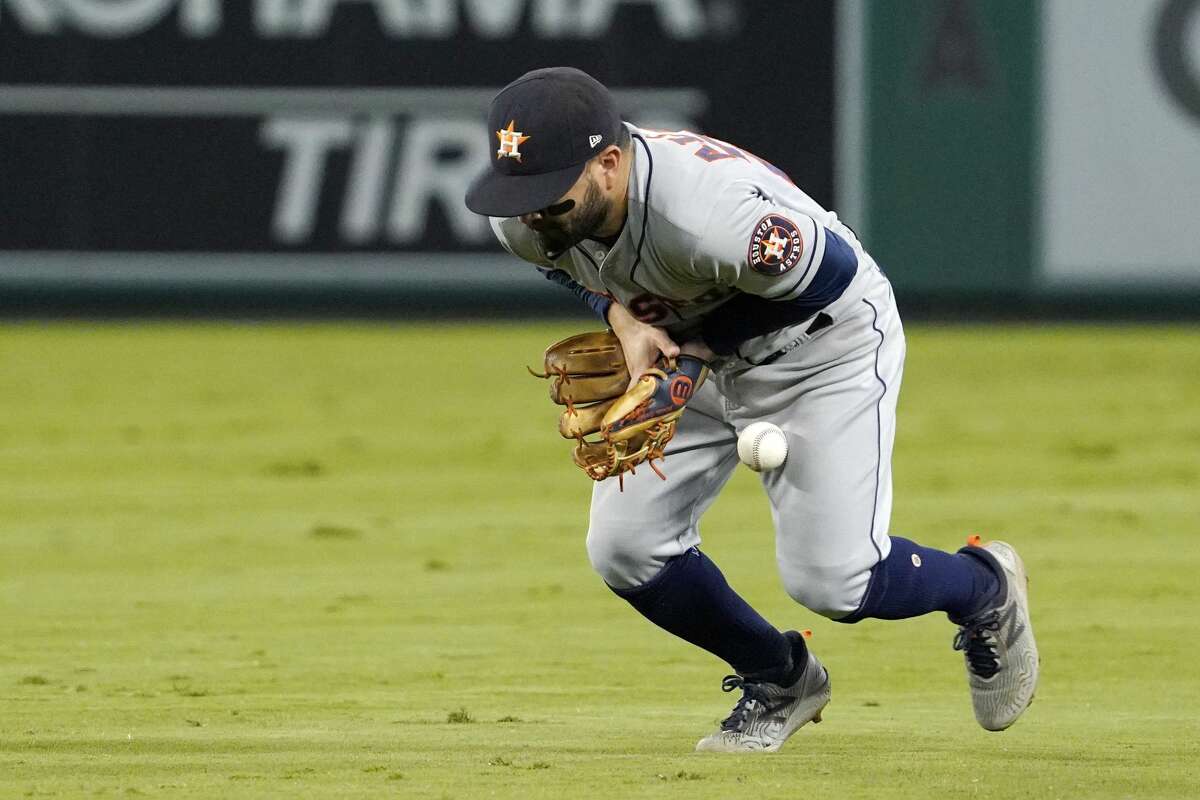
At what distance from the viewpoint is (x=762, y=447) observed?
4.96m

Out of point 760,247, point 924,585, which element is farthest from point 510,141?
point 924,585

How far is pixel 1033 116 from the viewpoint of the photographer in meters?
15.9

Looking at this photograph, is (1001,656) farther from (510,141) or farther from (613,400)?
(510,141)

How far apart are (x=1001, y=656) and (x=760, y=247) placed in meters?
1.35

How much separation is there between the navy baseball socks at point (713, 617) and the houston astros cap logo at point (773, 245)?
87 cm

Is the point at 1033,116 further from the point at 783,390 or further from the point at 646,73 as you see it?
the point at 783,390

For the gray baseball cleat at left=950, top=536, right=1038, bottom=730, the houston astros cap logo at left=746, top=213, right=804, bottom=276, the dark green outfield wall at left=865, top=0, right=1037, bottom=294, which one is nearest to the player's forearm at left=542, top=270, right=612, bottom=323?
the houston astros cap logo at left=746, top=213, right=804, bottom=276

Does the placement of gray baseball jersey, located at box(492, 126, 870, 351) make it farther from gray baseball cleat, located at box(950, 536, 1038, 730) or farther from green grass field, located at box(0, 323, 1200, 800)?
green grass field, located at box(0, 323, 1200, 800)

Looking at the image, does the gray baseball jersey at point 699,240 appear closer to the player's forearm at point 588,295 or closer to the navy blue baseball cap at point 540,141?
the player's forearm at point 588,295

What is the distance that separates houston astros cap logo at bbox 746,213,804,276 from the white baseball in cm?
43

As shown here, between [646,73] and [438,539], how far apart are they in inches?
291

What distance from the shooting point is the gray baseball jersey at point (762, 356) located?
4742 mm

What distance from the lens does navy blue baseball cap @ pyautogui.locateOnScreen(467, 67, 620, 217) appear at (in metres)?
4.62

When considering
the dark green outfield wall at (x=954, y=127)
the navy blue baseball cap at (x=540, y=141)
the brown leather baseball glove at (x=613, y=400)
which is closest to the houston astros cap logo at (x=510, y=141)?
the navy blue baseball cap at (x=540, y=141)
